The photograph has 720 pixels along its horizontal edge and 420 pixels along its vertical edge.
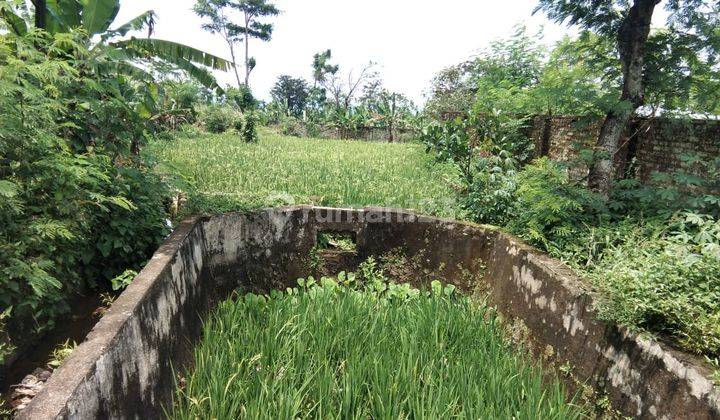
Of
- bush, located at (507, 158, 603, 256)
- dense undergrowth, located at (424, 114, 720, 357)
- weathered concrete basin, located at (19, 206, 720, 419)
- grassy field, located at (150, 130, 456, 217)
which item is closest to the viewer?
weathered concrete basin, located at (19, 206, 720, 419)

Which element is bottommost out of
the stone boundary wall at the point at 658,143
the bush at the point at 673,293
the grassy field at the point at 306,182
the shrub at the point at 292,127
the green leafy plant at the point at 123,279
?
the green leafy plant at the point at 123,279

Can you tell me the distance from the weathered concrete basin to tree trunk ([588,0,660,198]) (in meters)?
0.95

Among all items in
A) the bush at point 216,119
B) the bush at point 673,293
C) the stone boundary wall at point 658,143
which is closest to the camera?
the bush at point 673,293

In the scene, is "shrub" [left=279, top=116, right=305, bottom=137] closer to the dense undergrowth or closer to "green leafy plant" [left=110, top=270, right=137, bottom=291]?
the dense undergrowth

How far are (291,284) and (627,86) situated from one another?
3380 millimetres

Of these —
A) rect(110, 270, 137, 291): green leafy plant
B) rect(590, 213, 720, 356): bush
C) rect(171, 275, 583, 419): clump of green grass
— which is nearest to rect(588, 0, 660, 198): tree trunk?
rect(590, 213, 720, 356): bush

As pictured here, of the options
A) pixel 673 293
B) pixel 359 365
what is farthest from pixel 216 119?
pixel 673 293

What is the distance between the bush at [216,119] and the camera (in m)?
18.6

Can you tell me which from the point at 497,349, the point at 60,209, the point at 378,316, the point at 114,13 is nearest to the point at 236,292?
the point at 378,316

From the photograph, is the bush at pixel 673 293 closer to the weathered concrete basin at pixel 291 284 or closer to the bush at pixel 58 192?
the weathered concrete basin at pixel 291 284

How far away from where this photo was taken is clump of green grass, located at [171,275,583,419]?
204 centimetres

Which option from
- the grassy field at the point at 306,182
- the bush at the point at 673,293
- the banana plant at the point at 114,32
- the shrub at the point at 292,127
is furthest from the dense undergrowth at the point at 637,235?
the shrub at the point at 292,127

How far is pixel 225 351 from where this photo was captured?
2.49 m

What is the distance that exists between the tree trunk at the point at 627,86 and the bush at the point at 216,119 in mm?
17069
